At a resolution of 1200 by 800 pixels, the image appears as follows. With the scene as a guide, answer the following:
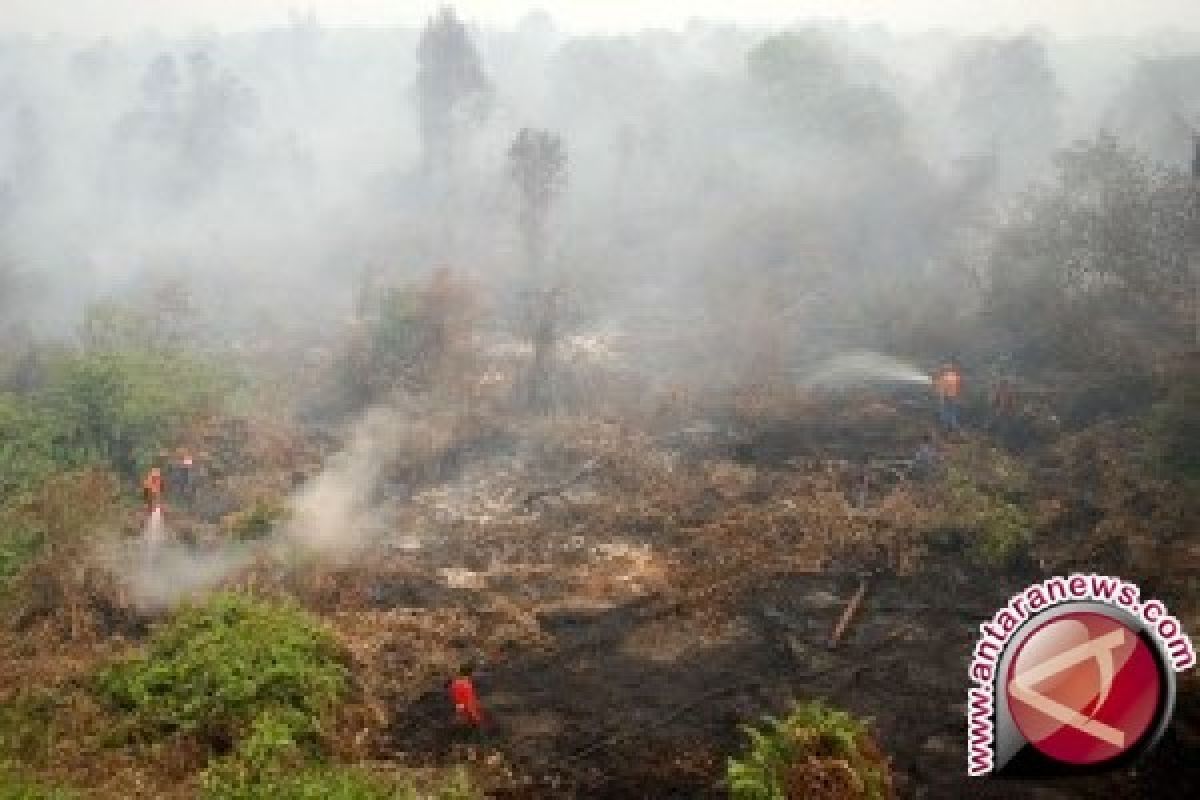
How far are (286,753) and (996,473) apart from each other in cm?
1266

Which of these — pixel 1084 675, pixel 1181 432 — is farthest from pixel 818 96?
pixel 1084 675

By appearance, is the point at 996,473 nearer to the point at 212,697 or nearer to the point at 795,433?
the point at 795,433

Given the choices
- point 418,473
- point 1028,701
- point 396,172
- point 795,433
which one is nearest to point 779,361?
point 795,433

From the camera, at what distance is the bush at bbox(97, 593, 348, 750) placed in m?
10.6

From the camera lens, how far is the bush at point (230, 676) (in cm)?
1062

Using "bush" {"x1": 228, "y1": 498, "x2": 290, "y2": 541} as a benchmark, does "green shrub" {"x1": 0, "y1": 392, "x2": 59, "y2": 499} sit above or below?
above

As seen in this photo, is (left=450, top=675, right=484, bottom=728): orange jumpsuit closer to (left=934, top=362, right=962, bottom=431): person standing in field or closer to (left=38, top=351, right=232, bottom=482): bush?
(left=38, top=351, right=232, bottom=482): bush

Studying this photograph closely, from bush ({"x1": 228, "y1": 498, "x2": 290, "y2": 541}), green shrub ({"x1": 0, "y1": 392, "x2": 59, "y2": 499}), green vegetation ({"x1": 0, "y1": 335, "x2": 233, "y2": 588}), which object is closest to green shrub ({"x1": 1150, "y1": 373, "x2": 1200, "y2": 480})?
bush ({"x1": 228, "y1": 498, "x2": 290, "y2": 541})

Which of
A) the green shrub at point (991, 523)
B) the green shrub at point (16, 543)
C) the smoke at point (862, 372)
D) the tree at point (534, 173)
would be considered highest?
the tree at point (534, 173)

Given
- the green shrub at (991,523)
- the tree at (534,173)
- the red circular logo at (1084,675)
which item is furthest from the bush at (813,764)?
the tree at (534,173)

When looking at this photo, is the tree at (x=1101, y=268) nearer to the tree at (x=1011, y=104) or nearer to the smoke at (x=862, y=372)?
the smoke at (x=862, y=372)

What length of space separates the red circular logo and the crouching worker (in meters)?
5.85

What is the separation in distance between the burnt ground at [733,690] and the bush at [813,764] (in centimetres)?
66

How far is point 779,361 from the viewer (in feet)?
82.9
